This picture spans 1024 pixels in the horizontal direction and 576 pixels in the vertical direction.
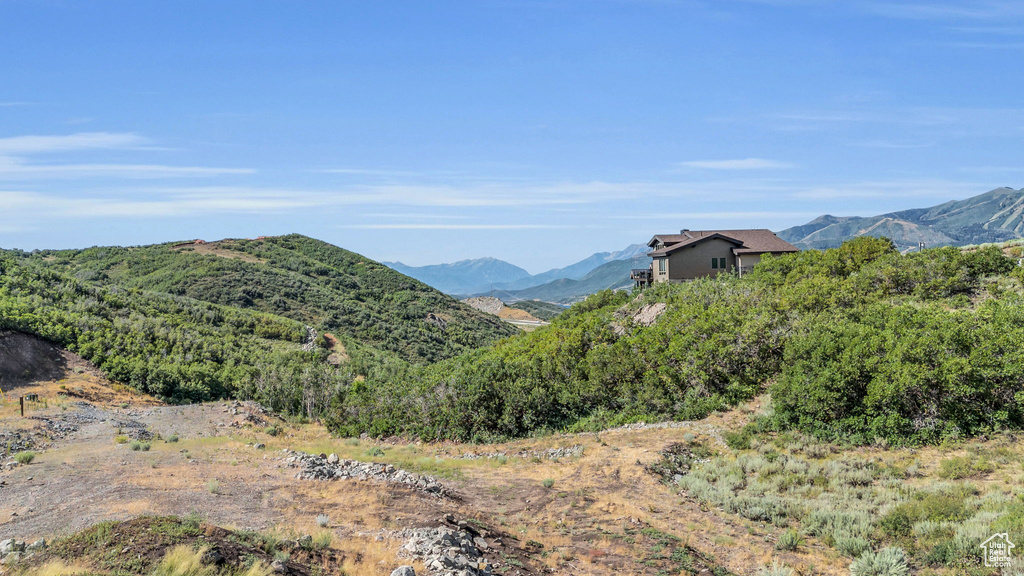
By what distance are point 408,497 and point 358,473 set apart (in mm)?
2693

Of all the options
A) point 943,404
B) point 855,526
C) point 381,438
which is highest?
point 943,404

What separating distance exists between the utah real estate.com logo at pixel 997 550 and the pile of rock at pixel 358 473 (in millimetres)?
11235

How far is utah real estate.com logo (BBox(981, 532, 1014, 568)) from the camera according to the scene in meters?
9.51

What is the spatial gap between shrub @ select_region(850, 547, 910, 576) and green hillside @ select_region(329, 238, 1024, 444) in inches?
286

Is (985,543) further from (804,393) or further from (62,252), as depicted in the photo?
(62,252)

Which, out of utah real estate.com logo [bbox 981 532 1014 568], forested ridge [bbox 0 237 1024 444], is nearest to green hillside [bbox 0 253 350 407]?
forested ridge [bbox 0 237 1024 444]

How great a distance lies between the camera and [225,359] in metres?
39.3

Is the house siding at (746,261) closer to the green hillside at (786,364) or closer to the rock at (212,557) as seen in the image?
the green hillside at (786,364)

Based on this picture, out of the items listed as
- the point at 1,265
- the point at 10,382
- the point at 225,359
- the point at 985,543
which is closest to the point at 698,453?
the point at 985,543

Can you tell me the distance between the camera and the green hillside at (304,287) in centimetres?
6562

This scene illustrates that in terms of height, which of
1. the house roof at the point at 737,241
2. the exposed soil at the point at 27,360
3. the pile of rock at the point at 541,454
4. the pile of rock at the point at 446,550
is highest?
the house roof at the point at 737,241

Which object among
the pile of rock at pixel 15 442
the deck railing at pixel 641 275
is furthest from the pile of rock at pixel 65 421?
the deck railing at pixel 641 275

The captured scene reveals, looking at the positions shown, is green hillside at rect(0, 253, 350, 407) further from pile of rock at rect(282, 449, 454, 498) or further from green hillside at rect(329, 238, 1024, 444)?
pile of rock at rect(282, 449, 454, 498)

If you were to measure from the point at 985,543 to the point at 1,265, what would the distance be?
180ft
